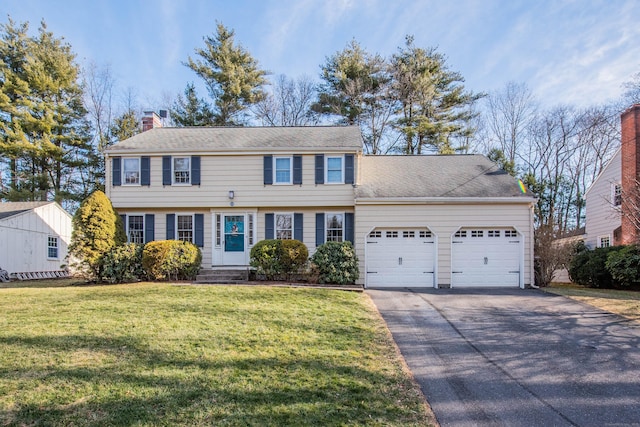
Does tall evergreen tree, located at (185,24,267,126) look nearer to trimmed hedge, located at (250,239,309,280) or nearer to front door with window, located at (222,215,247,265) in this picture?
front door with window, located at (222,215,247,265)

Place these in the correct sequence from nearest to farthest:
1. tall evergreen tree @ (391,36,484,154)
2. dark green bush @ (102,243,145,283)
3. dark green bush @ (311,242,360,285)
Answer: dark green bush @ (311,242,360,285) → dark green bush @ (102,243,145,283) → tall evergreen tree @ (391,36,484,154)

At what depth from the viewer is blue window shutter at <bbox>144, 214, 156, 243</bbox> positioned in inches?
597

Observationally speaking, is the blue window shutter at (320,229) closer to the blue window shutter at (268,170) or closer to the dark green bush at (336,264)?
the dark green bush at (336,264)

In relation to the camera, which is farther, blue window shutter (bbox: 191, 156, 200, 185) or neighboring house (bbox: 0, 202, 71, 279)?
neighboring house (bbox: 0, 202, 71, 279)

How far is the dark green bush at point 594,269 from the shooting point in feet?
48.8

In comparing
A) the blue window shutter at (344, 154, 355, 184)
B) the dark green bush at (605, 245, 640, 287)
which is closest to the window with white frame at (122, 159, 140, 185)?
the blue window shutter at (344, 154, 355, 184)

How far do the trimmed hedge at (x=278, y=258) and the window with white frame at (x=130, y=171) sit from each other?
577 cm

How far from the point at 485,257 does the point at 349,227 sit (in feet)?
15.5

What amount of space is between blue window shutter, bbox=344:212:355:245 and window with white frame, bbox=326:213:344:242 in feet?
0.50

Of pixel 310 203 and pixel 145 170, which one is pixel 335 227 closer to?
pixel 310 203

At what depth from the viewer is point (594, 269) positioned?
14.9m

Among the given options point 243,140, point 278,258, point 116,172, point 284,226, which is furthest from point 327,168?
point 116,172

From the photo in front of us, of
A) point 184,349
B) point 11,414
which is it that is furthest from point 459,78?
point 11,414

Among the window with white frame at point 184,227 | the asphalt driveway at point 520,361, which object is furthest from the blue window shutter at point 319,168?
the asphalt driveway at point 520,361
